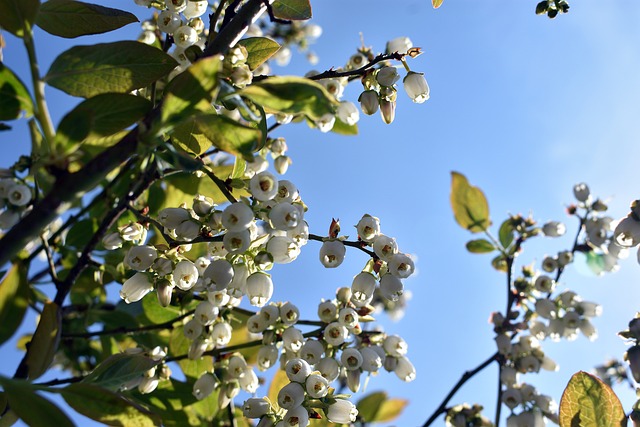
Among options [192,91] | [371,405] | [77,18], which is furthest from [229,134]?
[371,405]

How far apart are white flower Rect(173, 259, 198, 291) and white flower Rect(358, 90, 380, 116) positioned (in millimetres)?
623

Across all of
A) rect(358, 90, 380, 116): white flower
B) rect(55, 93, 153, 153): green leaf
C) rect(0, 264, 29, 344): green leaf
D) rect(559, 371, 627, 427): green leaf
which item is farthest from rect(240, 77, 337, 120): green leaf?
rect(559, 371, 627, 427): green leaf

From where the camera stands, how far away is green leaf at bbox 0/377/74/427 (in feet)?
2.96

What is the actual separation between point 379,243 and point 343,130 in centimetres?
77

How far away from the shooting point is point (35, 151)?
1.98m

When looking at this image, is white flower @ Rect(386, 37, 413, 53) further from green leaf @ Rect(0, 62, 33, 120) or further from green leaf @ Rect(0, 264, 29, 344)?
green leaf @ Rect(0, 264, 29, 344)

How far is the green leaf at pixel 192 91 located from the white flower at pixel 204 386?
106 centimetres

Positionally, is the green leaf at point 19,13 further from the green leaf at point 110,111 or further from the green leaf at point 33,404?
the green leaf at point 33,404

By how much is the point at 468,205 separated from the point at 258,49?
1203mm

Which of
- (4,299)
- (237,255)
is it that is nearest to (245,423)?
(237,255)

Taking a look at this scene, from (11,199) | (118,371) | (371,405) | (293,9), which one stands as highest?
(293,9)

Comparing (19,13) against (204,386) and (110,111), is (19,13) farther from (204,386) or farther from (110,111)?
(204,386)

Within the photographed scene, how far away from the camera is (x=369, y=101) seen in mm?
1583

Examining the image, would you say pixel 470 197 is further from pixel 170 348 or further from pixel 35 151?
pixel 35 151
